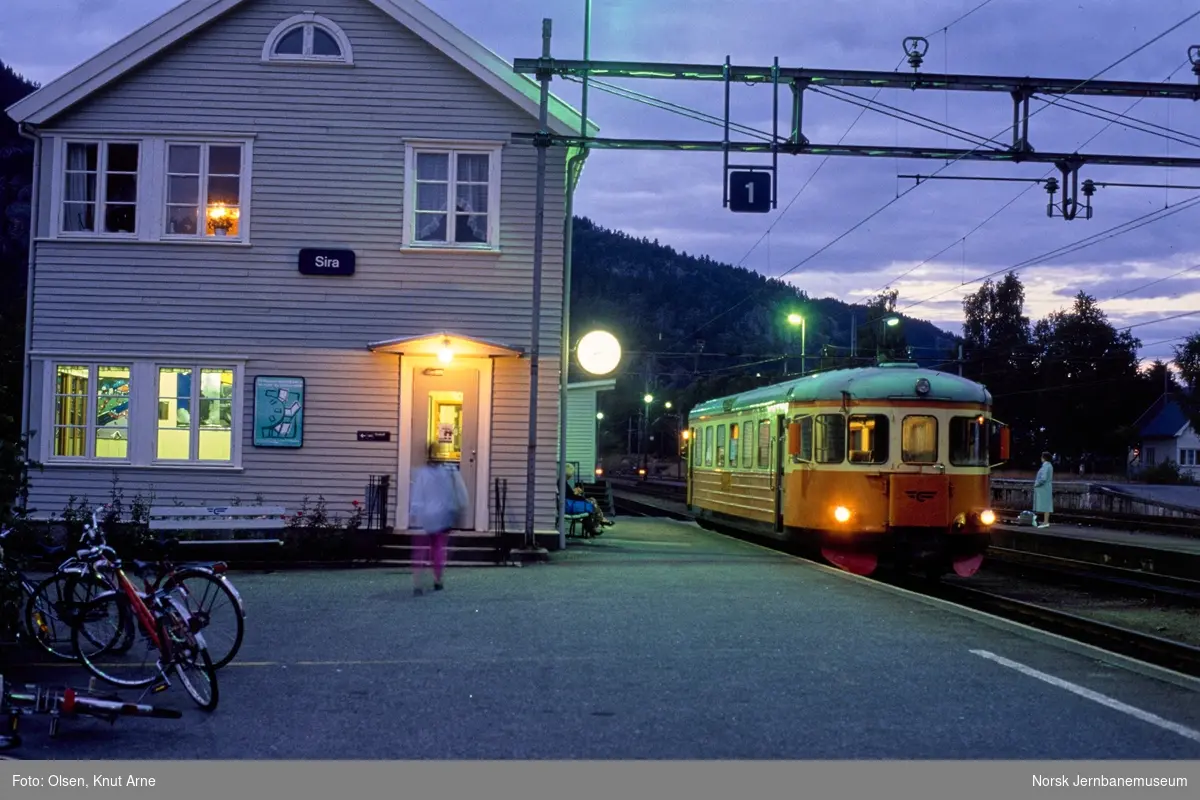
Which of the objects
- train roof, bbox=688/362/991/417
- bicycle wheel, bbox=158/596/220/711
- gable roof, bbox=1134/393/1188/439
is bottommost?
bicycle wheel, bbox=158/596/220/711

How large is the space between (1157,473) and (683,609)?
55.0 m

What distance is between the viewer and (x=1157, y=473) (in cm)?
6128

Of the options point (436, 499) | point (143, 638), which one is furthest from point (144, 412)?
point (143, 638)

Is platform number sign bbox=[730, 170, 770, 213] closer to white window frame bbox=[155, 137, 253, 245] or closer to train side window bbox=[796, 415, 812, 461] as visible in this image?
train side window bbox=[796, 415, 812, 461]

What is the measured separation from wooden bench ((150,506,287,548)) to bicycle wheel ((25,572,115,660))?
25.0 ft

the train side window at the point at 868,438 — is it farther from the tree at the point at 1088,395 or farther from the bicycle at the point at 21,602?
the tree at the point at 1088,395

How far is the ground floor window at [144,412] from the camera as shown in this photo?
61.4ft

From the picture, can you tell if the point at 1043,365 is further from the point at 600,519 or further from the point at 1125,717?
the point at 1125,717

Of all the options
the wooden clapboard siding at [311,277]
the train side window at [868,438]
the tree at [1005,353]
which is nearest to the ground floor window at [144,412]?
the wooden clapboard siding at [311,277]

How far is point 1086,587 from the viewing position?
19016 millimetres

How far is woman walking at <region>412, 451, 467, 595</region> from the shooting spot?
45.2ft

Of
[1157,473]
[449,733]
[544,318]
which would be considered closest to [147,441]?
[544,318]

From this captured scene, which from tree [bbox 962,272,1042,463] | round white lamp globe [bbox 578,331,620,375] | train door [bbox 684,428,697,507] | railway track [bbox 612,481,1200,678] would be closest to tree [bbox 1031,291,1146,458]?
tree [bbox 962,272,1042,463]

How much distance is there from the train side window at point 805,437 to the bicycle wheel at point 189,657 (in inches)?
454
